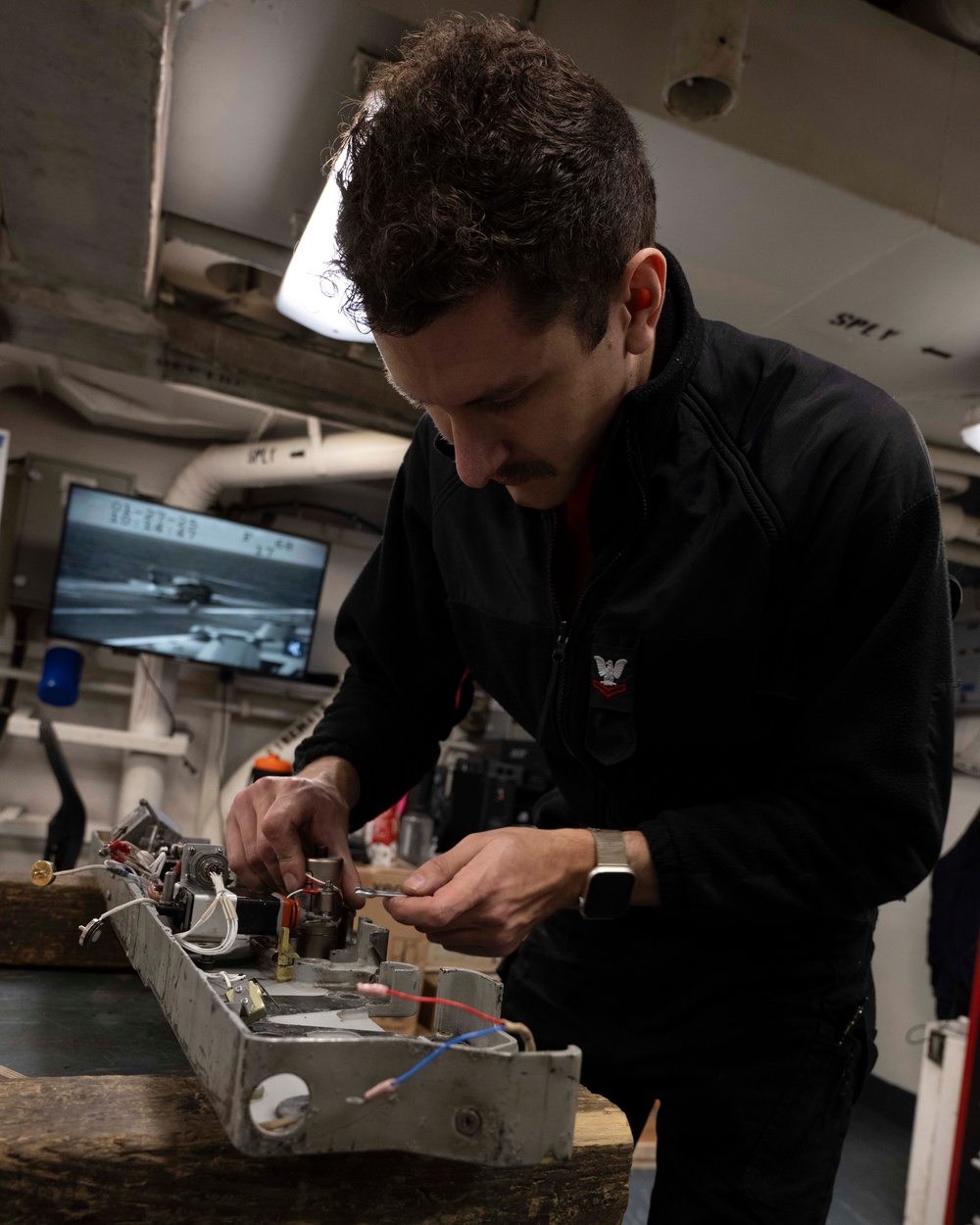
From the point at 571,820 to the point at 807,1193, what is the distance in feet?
1.49

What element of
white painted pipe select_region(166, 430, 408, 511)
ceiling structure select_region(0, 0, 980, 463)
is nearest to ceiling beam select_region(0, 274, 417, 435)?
ceiling structure select_region(0, 0, 980, 463)

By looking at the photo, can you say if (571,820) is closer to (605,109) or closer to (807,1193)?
(807,1193)

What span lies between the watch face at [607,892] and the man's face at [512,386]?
15.1 inches

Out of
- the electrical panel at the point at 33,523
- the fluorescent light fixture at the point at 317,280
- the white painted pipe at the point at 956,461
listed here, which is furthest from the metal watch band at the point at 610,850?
the electrical panel at the point at 33,523

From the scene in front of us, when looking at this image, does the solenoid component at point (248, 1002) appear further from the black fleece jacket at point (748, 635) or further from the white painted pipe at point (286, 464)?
the white painted pipe at point (286, 464)

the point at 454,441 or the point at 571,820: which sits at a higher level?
the point at 454,441

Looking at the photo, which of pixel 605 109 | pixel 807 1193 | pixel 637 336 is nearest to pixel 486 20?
pixel 605 109

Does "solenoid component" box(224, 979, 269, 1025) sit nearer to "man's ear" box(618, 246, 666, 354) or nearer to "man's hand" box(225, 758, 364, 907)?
"man's hand" box(225, 758, 364, 907)

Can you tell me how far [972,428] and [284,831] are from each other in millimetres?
2495

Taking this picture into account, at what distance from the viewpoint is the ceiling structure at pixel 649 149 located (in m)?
1.61

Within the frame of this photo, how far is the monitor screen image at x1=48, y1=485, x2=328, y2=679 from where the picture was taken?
4023 millimetres

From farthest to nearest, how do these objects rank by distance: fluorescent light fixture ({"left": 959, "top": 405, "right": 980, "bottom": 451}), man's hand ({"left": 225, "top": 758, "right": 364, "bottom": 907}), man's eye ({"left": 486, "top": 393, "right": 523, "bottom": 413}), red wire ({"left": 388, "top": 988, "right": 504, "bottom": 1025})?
fluorescent light fixture ({"left": 959, "top": 405, "right": 980, "bottom": 451}) < man's hand ({"left": 225, "top": 758, "right": 364, "bottom": 907}) < man's eye ({"left": 486, "top": 393, "right": 523, "bottom": 413}) < red wire ({"left": 388, "top": 988, "right": 504, "bottom": 1025})

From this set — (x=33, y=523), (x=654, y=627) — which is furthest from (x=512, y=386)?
(x=33, y=523)

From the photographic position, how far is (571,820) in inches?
46.3
